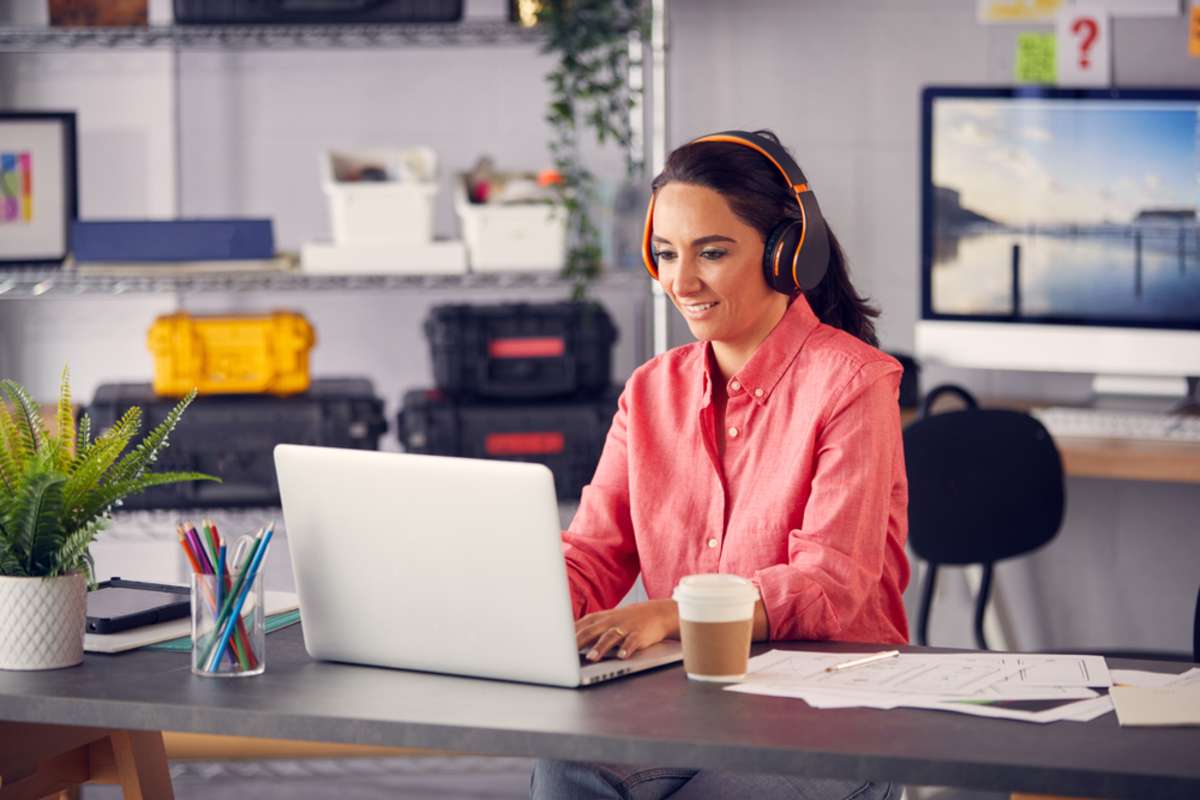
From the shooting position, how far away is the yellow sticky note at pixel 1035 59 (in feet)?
11.6

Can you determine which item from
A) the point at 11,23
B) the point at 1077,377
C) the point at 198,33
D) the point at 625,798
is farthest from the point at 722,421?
the point at 11,23

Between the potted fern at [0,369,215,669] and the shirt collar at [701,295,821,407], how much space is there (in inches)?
25.4

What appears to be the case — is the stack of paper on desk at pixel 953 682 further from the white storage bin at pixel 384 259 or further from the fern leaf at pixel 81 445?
the white storage bin at pixel 384 259

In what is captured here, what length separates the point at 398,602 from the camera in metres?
1.49

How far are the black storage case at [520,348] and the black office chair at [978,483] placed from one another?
0.75 meters

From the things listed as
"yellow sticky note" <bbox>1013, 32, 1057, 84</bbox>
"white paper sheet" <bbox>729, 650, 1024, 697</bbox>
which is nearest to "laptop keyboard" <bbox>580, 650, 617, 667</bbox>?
"white paper sheet" <bbox>729, 650, 1024, 697</bbox>

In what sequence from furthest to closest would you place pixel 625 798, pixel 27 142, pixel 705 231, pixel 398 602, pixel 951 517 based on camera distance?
pixel 27 142 → pixel 951 517 → pixel 705 231 → pixel 625 798 → pixel 398 602

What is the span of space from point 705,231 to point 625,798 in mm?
660

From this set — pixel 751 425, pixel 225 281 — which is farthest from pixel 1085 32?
pixel 751 425

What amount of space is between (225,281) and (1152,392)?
1.90 meters

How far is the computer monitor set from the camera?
3.25 metres

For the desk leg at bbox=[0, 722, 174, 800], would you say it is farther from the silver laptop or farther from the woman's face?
the woman's face

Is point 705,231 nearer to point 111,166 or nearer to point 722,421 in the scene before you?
point 722,421

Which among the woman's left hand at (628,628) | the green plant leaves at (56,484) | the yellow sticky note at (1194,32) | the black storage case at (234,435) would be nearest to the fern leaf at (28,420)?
the green plant leaves at (56,484)
